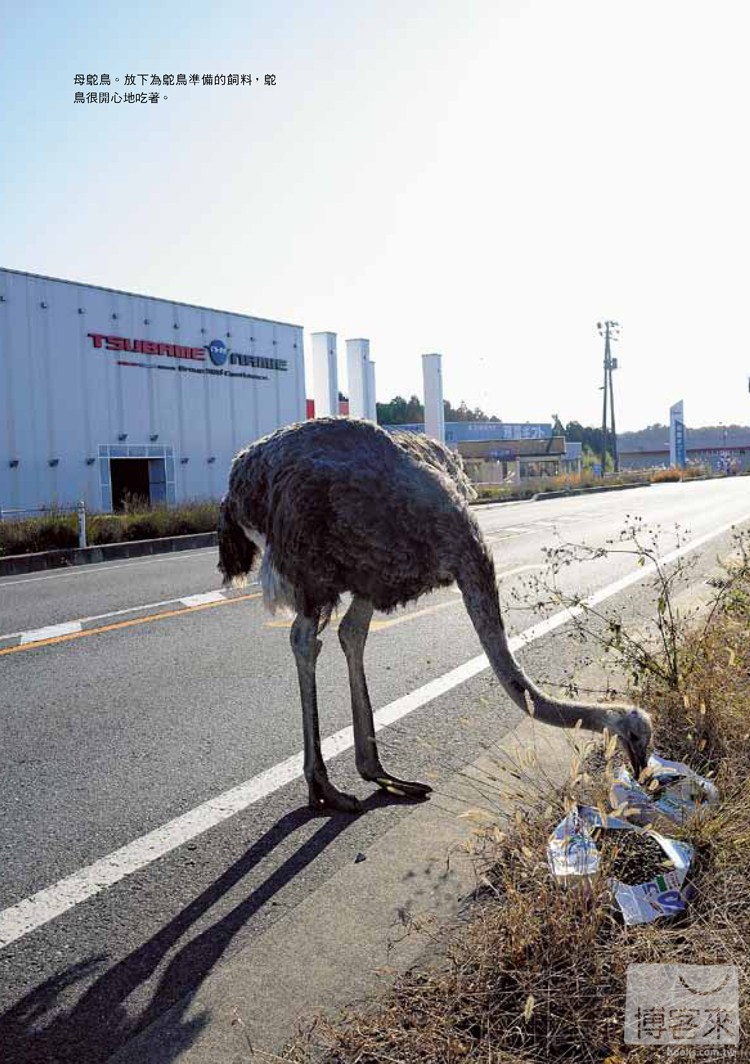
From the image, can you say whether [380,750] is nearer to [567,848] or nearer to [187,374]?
[567,848]

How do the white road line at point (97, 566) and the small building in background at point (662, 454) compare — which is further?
the small building in background at point (662, 454)

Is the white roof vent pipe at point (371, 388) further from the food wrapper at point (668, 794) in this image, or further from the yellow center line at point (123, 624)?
the food wrapper at point (668, 794)

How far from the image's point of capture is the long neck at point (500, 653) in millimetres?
3744

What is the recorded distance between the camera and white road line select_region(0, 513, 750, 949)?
3.41 metres

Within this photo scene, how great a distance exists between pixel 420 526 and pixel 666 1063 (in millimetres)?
2404

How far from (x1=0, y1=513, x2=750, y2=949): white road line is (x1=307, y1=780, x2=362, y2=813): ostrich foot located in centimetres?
28

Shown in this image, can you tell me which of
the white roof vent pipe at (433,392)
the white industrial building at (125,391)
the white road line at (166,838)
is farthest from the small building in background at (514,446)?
the white road line at (166,838)

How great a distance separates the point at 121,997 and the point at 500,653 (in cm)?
196

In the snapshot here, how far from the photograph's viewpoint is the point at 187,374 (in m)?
31.9

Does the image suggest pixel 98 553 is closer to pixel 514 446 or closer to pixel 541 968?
pixel 541 968

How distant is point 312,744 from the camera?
4.37m

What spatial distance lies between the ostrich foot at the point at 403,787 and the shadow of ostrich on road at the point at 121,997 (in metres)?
0.96

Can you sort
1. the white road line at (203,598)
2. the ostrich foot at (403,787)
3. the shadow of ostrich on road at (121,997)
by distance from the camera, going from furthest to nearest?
the white road line at (203,598)
the ostrich foot at (403,787)
the shadow of ostrich on road at (121,997)

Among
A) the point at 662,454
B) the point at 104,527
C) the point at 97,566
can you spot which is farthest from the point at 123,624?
the point at 662,454
